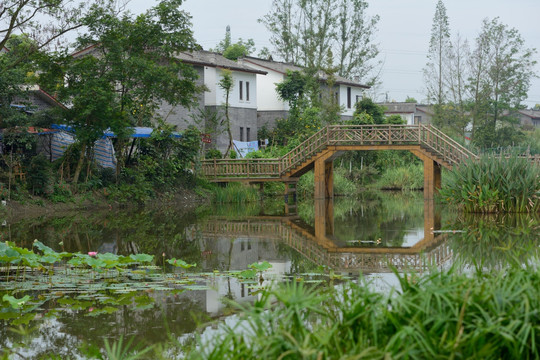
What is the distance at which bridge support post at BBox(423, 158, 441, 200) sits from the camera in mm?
33406

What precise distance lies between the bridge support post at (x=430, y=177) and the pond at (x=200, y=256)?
8.70 feet

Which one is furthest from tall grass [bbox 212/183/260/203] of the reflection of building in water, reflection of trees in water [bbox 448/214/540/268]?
reflection of trees in water [bbox 448/214/540/268]

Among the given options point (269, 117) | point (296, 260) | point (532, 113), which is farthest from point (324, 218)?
point (532, 113)

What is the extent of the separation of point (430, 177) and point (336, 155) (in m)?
5.00

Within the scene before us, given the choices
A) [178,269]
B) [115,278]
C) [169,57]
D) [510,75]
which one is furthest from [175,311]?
[510,75]

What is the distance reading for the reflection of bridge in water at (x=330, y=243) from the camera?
13984 millimetres

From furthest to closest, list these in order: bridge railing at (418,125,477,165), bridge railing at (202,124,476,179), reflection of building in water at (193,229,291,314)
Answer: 1. bridge railing at (202,124,476,179)
2. bridge railing at (418,125,477,165)
3. reflection of building in water at (193,229,291,314)

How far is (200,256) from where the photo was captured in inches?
604

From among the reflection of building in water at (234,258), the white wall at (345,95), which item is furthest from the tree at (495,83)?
the reflection of building in water at (234,258)

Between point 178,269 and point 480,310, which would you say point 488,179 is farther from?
point 480,310

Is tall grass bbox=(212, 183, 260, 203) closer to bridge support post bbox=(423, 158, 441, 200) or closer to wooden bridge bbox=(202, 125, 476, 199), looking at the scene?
wooden bridge bbox=(202, 125, 476, 199)

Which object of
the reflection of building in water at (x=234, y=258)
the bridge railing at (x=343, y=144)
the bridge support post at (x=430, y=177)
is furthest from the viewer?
the bridge support post at (x=430, y=177)

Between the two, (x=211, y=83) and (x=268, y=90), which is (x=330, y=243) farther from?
(x=268, y=90)

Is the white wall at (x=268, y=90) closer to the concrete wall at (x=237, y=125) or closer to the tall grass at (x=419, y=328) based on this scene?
the concrete wall at (x=237, y=125)
